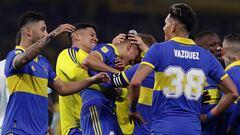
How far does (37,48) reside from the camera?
270 inches

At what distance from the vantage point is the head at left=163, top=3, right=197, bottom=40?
21.6ft

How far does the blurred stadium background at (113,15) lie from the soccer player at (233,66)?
47.3ft

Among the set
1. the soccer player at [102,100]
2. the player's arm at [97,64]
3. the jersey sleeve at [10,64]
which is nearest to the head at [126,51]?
the soccer player at [102,100]

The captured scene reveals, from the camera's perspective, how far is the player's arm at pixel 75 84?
23.5ft

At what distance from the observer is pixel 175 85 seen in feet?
21.0

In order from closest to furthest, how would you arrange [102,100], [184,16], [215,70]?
[184,16] → [215,70] → [102,100]

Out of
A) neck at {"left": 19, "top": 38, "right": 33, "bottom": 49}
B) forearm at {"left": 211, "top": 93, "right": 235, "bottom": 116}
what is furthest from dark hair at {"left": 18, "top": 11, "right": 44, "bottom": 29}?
forearm at {"left": 211, "top": 93, "right": 235, "bottom": 116}

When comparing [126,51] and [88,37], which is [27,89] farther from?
[88,37]

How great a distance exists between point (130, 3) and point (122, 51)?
56.8 feet

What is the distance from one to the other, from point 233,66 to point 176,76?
1.46 m

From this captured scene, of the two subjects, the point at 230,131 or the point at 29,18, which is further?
the point at 230,131

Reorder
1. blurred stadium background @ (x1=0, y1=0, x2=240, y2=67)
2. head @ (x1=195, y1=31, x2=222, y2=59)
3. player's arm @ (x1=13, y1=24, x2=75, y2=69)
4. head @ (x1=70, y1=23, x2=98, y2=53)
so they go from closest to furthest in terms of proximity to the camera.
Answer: player's arm @ (x1=13, y1=24, x2=75, y2=69) → head @ (x1=195, y1=31, x2=222, y2=59) → head @ (x1=70, y1=23, x2=98, y2=53) → blurred stadium background @ (x1=0, y1=0, x2=240, y2=67)

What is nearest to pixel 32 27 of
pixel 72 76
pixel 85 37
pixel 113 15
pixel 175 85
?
pixel 72 76

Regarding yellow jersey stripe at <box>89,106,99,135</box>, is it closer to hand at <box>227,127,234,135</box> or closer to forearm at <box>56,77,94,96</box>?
forearm at <box>56,77,94,96</box>
